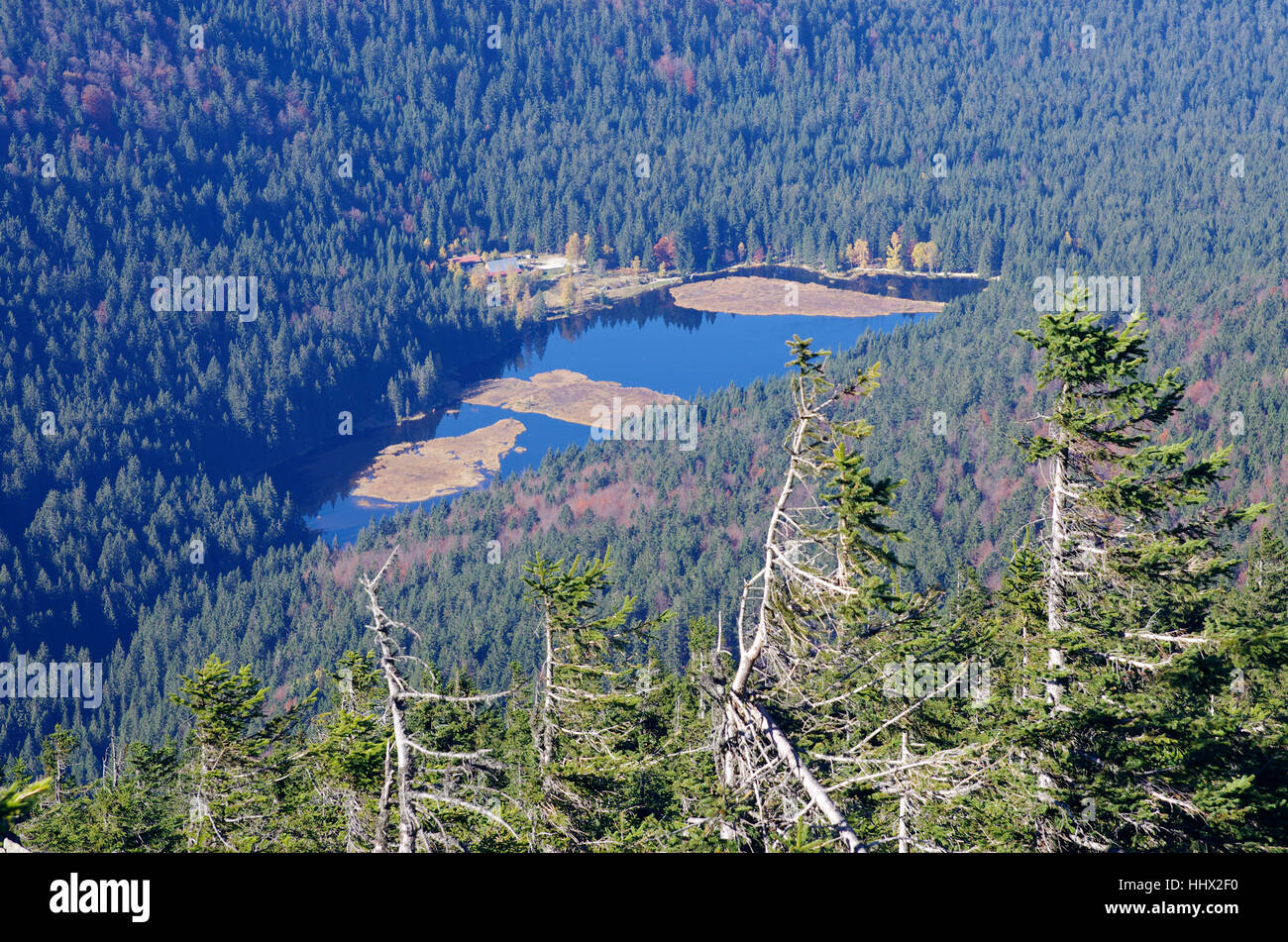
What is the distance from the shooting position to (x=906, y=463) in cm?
16838

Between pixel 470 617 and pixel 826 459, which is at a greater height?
pixel 826 459

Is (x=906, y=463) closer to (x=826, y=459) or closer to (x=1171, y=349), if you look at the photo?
(x=1171, y=349)

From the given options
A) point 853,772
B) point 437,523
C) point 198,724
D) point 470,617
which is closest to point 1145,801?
point 853,772

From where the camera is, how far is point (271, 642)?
148m

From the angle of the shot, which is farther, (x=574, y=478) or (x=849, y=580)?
(x=574, y=478)

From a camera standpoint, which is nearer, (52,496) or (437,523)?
(437,523)

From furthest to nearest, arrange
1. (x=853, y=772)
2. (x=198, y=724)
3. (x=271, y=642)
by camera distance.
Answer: (x=271, y=642)
(x=198, y=724)
(x=853, y=772)

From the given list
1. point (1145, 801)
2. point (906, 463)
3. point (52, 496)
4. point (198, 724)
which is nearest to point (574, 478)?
point (906, 463)
